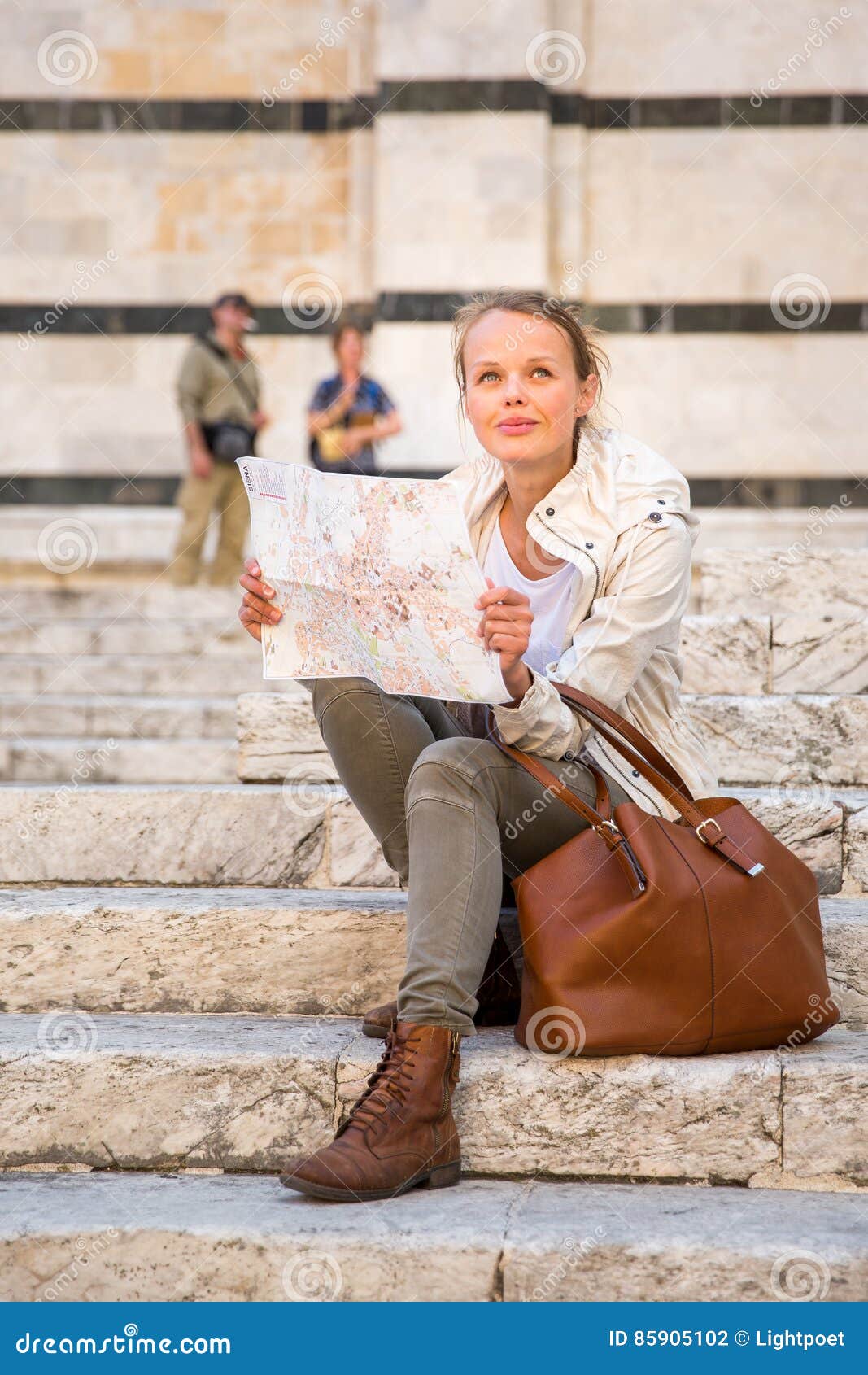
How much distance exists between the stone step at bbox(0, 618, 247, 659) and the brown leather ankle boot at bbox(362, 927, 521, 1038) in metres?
3.49

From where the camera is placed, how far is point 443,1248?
207 centimetres

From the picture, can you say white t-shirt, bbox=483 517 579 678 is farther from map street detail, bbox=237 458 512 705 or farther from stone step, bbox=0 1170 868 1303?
stone step, bbox=0 1170 868 1303

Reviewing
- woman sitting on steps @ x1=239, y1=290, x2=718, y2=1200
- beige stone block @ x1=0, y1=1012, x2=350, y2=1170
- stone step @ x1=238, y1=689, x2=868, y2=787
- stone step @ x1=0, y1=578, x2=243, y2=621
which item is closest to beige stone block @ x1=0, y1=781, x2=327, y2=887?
stone step @ x1=238, y1=689, x2=868, y2=787

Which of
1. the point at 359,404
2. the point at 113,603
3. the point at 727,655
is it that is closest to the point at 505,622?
the point at 727,655

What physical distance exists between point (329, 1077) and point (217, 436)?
533 centimetres

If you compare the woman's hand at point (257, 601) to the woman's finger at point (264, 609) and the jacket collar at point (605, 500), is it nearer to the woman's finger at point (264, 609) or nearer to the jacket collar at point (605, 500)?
the woman's finger at point (264, 609)

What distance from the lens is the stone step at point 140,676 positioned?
595 cm

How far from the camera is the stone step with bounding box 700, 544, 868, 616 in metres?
4.42

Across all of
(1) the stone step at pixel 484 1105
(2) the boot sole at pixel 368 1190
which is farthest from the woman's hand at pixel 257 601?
(2) the boot sole at pixel 368 1190

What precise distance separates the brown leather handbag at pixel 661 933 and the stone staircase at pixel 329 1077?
0.09 m

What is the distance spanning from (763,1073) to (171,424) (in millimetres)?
6965

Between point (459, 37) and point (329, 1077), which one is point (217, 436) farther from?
point (329, 1077)

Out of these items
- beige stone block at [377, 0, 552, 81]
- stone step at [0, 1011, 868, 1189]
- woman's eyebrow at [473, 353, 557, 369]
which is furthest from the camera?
beige stone block at [377, 0, 552, 81]

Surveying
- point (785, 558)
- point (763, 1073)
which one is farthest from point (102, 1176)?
point (785, 558)
